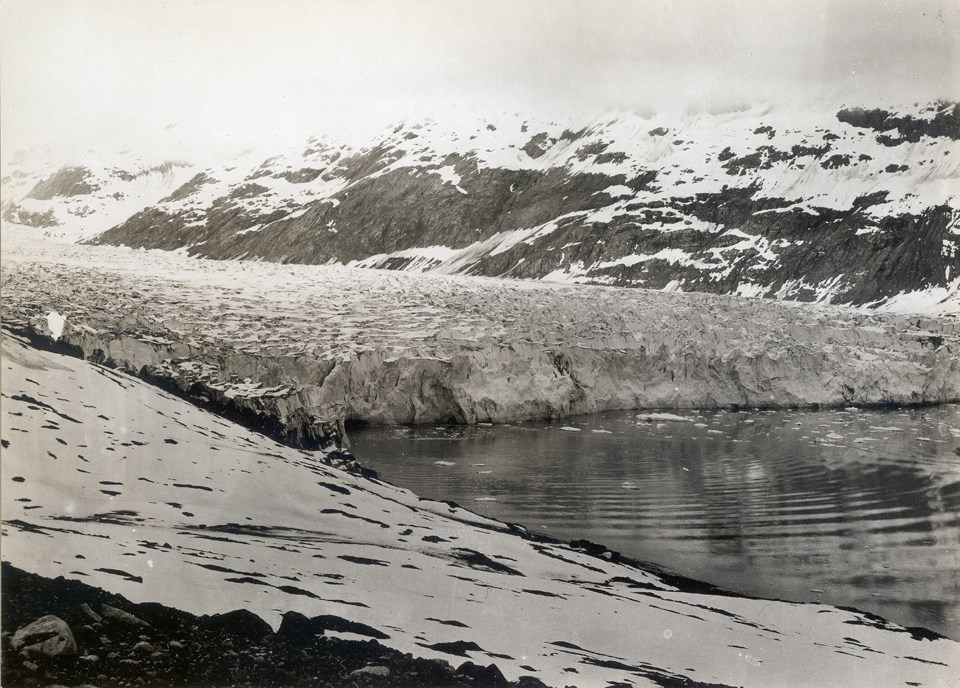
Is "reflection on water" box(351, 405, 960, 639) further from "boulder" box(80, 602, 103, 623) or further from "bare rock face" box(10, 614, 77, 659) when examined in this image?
"bare rock face" box(10, 614, 77, 659)

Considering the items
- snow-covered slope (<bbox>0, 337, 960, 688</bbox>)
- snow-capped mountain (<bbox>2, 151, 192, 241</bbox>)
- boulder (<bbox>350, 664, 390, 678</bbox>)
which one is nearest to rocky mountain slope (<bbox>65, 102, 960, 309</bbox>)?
snow-capped mountain (<bbox>2, 151, 192, 241</bbox>)

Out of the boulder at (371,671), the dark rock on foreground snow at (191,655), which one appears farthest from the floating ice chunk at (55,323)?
the boulder at (371,671)

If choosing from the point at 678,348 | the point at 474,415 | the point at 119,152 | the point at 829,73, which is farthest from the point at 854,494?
the point at 119,152

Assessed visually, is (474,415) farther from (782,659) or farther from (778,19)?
(778,19)

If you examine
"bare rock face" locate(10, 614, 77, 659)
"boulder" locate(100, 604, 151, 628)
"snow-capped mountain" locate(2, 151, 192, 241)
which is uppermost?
"snow-capped mountain" locate(2, 151, 192, 241)

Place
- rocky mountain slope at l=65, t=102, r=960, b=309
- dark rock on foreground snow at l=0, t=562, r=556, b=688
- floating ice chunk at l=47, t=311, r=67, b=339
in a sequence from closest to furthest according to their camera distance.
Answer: dark rock on foreground snow at l=0, t=562, r=556, b=688
floating ice chunk at l=47, t=311, r=67, b=339
rocky mountain slope at l=65, t=102, r=960, b=309

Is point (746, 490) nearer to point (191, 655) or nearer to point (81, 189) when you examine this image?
point (191, 655)

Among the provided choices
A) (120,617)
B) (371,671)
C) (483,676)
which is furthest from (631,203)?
(120,617)
